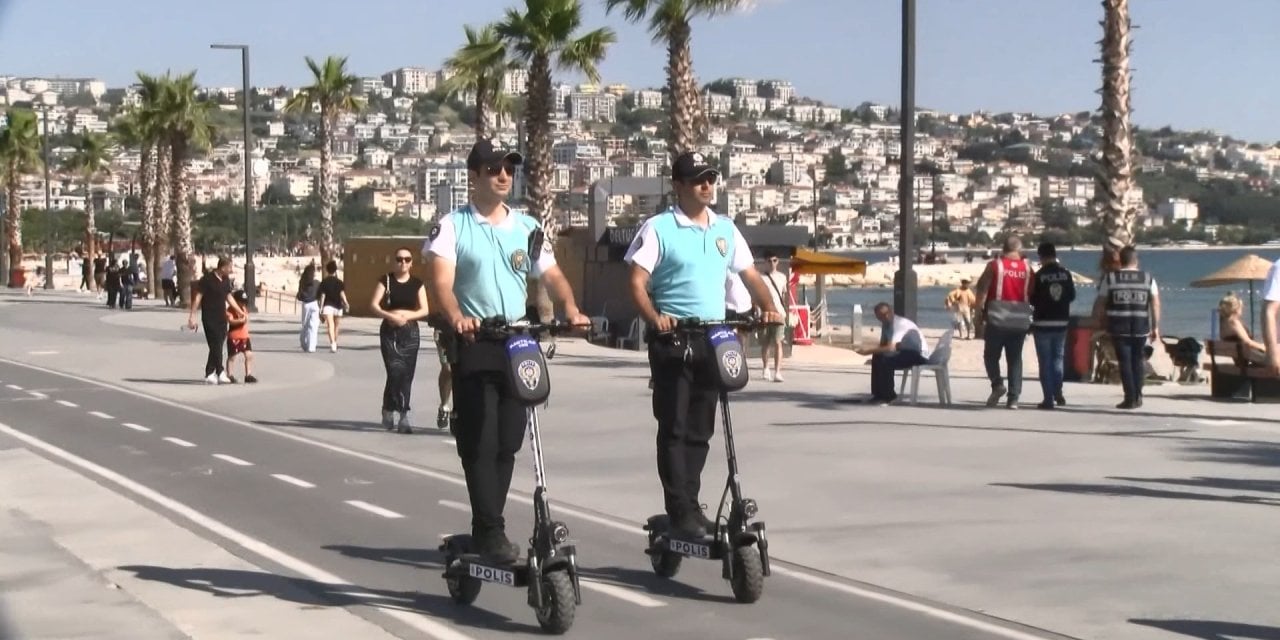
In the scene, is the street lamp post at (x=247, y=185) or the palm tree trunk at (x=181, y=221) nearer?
the street lamp post at (x=247, y=185)

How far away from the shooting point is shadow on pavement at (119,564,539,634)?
8.45 m

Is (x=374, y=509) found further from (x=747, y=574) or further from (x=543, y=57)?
(x=543, y=57)

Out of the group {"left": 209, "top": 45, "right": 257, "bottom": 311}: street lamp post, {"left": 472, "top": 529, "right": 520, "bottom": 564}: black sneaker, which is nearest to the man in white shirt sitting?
{"left": 472, "top": 529, "right": 520, "bottom": 564}: black sneaker

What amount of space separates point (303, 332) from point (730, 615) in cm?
2463

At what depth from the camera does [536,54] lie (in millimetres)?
39156

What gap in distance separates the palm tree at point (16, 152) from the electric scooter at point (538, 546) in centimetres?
8021

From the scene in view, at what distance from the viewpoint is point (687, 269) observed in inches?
348

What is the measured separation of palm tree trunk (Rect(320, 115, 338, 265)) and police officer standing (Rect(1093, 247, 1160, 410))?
3792 cm

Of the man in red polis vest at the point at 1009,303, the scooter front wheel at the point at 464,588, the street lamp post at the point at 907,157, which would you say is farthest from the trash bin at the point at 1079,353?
the scooter front wheel at the point at 464,588

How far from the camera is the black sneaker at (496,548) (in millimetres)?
8078

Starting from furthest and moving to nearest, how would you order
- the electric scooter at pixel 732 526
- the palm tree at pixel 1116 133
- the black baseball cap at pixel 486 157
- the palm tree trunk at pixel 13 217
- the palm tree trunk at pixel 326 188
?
the palm tree trunk at pixel 13 217 < the palm tree trunk at pixel 326 188 < the palm tree at pixel 1116 133 < the electric scooter at pixel 732 526 < the black baseball cap at pixel 486 157

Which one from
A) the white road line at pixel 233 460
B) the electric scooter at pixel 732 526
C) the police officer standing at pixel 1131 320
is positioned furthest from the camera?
the police officer standing at pixel 1131 320

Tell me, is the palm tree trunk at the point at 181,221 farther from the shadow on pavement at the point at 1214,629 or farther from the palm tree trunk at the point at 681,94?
the shadow on pavement at the point at 1214,629

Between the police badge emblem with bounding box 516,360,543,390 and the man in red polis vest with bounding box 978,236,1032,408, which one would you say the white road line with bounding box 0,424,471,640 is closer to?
the police badge emblem with bounding box 516,360,543,390
